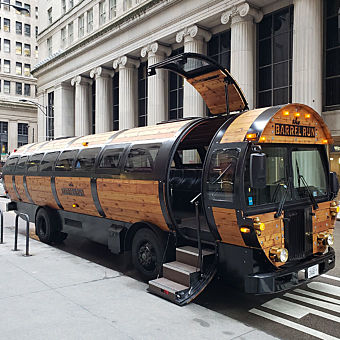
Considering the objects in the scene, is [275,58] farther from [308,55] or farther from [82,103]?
[82,103]

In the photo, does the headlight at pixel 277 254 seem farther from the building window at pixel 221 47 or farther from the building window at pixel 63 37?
the building window at pixel 63 37

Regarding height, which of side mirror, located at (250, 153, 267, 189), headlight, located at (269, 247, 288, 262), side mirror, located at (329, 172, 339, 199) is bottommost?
headlight, located at (269, 247, 288, 262)

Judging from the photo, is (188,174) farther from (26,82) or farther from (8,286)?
(26,82)

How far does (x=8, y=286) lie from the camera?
20.6ft

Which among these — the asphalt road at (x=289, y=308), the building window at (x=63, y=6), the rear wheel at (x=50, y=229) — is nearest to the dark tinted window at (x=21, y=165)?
the rear wheel at (x=50, y=229)

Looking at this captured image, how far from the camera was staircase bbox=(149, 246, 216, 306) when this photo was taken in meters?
5.50

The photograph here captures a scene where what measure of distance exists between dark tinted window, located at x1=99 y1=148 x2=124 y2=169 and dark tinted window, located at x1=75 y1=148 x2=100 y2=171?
0.38 metres

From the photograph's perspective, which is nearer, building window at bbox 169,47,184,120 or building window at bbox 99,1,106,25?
building window at bbox 169,47,184,120

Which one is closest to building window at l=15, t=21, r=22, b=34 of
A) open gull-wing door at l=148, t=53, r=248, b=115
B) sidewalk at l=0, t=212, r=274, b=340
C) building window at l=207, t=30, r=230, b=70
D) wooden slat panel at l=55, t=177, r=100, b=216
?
building window at l=207, t=30, r=230, b=70

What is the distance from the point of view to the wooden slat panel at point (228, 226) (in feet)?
16.8

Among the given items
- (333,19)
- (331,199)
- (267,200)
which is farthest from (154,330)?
(333,19)

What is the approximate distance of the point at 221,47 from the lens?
25.1 metres

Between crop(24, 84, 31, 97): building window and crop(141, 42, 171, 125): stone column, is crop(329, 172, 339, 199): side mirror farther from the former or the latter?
crop(24, 84, 31, 97): building window

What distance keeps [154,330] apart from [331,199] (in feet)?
12.6
